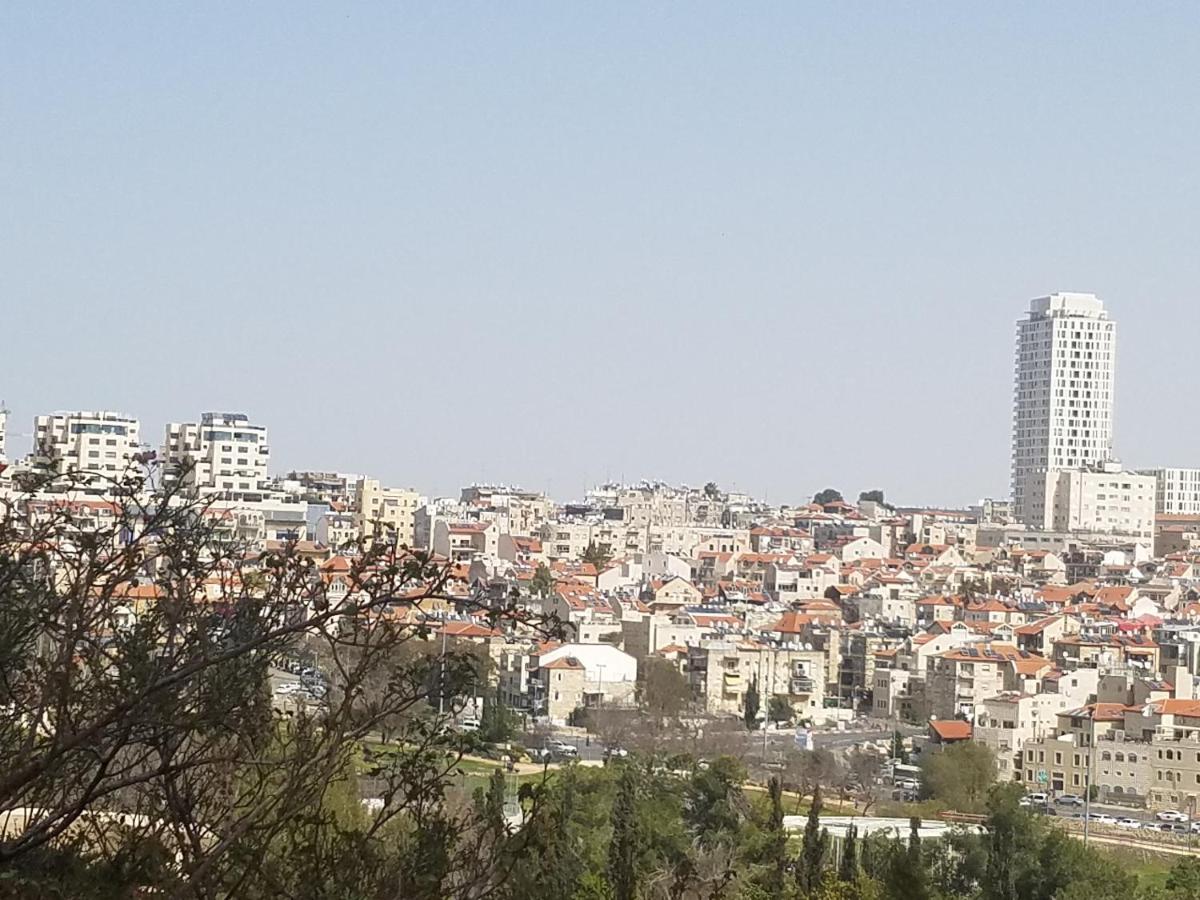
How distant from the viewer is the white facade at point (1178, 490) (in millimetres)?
101625

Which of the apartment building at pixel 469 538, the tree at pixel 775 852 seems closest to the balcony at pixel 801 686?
the apartment building at pixel 469 538

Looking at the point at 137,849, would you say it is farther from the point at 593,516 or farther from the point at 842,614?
the point at 593,516

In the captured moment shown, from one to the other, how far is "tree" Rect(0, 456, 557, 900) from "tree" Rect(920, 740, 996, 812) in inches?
975

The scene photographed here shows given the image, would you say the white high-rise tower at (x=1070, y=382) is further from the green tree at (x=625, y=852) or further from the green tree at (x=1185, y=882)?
the green tree at (x=625, y=852)

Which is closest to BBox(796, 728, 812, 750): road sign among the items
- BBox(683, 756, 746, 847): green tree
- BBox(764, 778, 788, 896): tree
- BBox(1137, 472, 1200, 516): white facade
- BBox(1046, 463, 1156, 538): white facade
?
BBox(683, 756, 746, 847): green tree

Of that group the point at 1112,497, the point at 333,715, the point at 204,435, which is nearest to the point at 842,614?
the point at 204,435

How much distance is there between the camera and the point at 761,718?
126ft

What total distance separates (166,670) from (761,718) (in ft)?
112

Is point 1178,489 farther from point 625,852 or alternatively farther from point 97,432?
point 625,852

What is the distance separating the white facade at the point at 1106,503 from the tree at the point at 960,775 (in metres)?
55.7

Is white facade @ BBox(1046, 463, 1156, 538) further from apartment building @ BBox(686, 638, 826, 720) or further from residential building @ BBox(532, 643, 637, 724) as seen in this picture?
residential building @ BBox(532, 643, 637, 724)

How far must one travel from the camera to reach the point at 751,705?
38.9m

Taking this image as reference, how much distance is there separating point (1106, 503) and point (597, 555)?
32.0 meters

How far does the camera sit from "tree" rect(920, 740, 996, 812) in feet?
97.1
